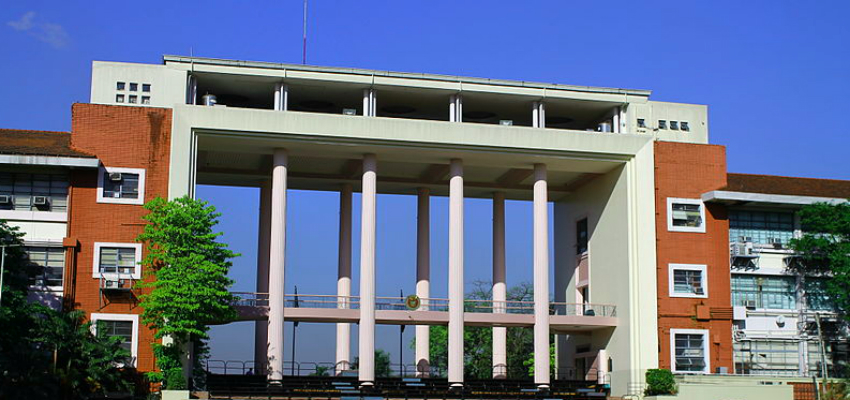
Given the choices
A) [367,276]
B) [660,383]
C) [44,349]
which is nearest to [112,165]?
[44,349]

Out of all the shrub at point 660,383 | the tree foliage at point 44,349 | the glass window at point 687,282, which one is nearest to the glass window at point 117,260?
the tree foliage at point 44,349

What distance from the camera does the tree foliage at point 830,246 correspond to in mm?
48219

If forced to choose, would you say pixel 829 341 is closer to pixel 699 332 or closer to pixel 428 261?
pixel 699 332

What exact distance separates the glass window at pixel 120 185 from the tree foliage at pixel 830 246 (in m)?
30.0

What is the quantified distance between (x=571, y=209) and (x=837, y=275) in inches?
572

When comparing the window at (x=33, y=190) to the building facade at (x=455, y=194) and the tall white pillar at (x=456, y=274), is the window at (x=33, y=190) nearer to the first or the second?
the building facade at (x=455, y=194)

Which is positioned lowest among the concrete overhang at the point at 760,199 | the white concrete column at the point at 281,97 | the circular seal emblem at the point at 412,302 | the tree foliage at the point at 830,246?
the circular seal emblem at the point at 412,302

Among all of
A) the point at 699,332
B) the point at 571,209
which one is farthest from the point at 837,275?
the point at 571,209

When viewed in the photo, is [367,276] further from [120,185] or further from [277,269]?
[120,185]

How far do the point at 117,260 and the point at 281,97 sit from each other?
33.6 feet

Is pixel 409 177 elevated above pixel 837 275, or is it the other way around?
pixel 409 177

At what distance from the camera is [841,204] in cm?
4866

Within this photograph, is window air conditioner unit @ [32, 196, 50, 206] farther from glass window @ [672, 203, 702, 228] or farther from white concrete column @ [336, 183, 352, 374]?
glass window @ [672, 203, 702, 228]

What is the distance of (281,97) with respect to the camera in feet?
156
